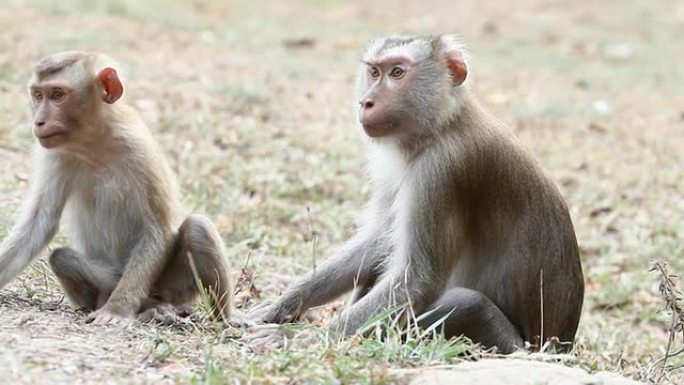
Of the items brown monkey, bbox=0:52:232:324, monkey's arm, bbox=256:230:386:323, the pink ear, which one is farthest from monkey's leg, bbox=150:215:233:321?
the pink ear

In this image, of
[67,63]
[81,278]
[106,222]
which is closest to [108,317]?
[81,278]

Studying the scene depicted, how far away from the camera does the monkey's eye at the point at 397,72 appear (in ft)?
21.3

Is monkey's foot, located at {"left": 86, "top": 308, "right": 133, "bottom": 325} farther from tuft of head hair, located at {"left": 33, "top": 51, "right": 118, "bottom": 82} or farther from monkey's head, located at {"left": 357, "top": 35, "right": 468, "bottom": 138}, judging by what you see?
monkey's head, located at {"left": 357, "top": 35, "right": 468, "bottom": 138}

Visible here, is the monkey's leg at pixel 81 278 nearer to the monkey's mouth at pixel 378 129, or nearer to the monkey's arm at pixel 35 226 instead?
the monkey's arm at pixel 35 226

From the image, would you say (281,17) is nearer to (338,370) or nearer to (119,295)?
(119,295)

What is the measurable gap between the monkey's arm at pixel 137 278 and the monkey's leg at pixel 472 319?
1416 millimetres

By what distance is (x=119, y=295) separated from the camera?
20.3 feet

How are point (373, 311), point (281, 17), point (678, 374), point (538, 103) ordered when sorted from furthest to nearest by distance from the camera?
point (281, 17) < point (538, 103) < point (678, 374) < point (373, 311)

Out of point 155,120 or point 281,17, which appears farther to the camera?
point 281,17

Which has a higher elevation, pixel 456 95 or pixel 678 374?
pixel 456 95

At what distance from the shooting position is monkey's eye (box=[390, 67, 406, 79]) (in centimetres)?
649

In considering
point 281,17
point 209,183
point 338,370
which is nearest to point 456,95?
point 338,370

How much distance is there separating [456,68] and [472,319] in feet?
4.41

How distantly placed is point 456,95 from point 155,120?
5.01 m
